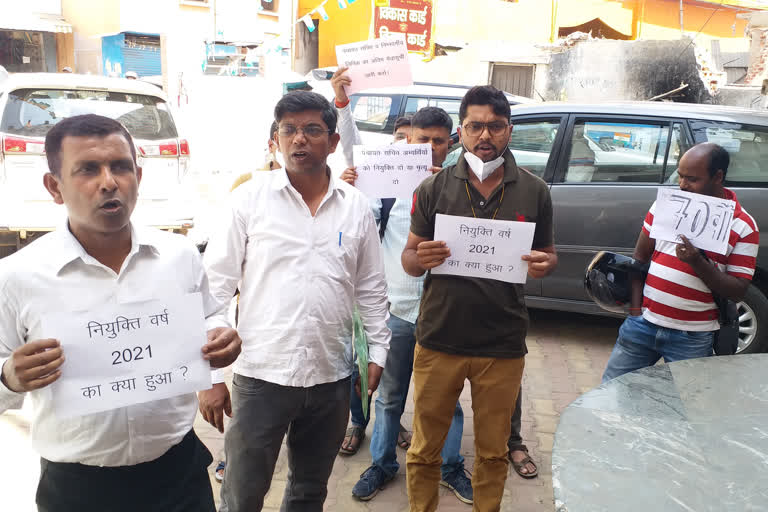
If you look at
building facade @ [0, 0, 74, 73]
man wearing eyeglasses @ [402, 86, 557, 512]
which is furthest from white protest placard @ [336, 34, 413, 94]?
building facade @ [0, 0, 74, 73]

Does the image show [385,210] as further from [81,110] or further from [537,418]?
[81,110]

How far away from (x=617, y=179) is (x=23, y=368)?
4296 mm

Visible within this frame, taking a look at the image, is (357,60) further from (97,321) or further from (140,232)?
(97,321)

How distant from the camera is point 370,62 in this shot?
10.3 ft

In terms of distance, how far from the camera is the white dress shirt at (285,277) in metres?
2.03

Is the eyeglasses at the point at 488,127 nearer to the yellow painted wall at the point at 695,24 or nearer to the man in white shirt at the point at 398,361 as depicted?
the man in white shirt at the point at 398,361

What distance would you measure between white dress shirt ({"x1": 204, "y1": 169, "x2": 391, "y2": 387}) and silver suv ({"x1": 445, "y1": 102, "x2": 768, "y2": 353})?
2.83 metres

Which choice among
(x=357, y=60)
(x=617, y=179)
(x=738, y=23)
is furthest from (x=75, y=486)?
(x=738, y=23)

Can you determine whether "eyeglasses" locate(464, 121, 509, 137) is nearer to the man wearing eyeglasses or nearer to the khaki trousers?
the man wearing eyeglasses

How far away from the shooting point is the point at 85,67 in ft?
55.2

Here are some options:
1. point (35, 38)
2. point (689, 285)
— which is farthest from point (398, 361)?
point (35, 38)

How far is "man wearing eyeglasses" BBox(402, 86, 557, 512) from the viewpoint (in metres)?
2.31

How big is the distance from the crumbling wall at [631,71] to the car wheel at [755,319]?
9.23m

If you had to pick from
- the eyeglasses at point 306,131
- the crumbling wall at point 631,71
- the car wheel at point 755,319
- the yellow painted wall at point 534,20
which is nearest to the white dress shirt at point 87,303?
the eyeglasses at point 306,131
